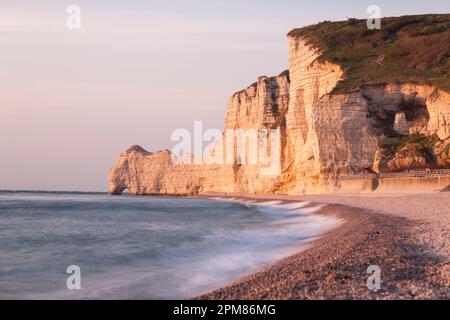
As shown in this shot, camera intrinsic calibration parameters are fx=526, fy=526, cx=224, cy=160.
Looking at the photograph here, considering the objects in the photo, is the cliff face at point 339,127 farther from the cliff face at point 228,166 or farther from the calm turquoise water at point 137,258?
the calm turquoise water at point 137,258

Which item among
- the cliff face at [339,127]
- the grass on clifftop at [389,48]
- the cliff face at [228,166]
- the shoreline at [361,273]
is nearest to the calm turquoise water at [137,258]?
the shoreline at [361,273]

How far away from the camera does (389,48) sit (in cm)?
4897

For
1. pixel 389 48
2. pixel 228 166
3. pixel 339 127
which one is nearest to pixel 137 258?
pixel 339 127

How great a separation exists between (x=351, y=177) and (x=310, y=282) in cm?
3127

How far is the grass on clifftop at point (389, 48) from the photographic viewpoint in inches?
1620

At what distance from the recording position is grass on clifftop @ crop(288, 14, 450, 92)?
135 feet

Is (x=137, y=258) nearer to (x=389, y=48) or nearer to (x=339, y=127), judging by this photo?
(x=339, y=127)

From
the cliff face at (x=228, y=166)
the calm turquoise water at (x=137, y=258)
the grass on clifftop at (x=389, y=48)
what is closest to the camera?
the calm turquoise water at (x=137, y=258)

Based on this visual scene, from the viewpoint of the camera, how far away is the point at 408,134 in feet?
126

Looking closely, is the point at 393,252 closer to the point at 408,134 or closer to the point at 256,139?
the point at 408,134

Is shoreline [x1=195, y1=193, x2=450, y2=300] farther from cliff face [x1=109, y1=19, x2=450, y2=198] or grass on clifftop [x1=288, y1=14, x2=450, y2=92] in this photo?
grass on clifftop [x1=288, y1=14, x2=450, y2=92]
